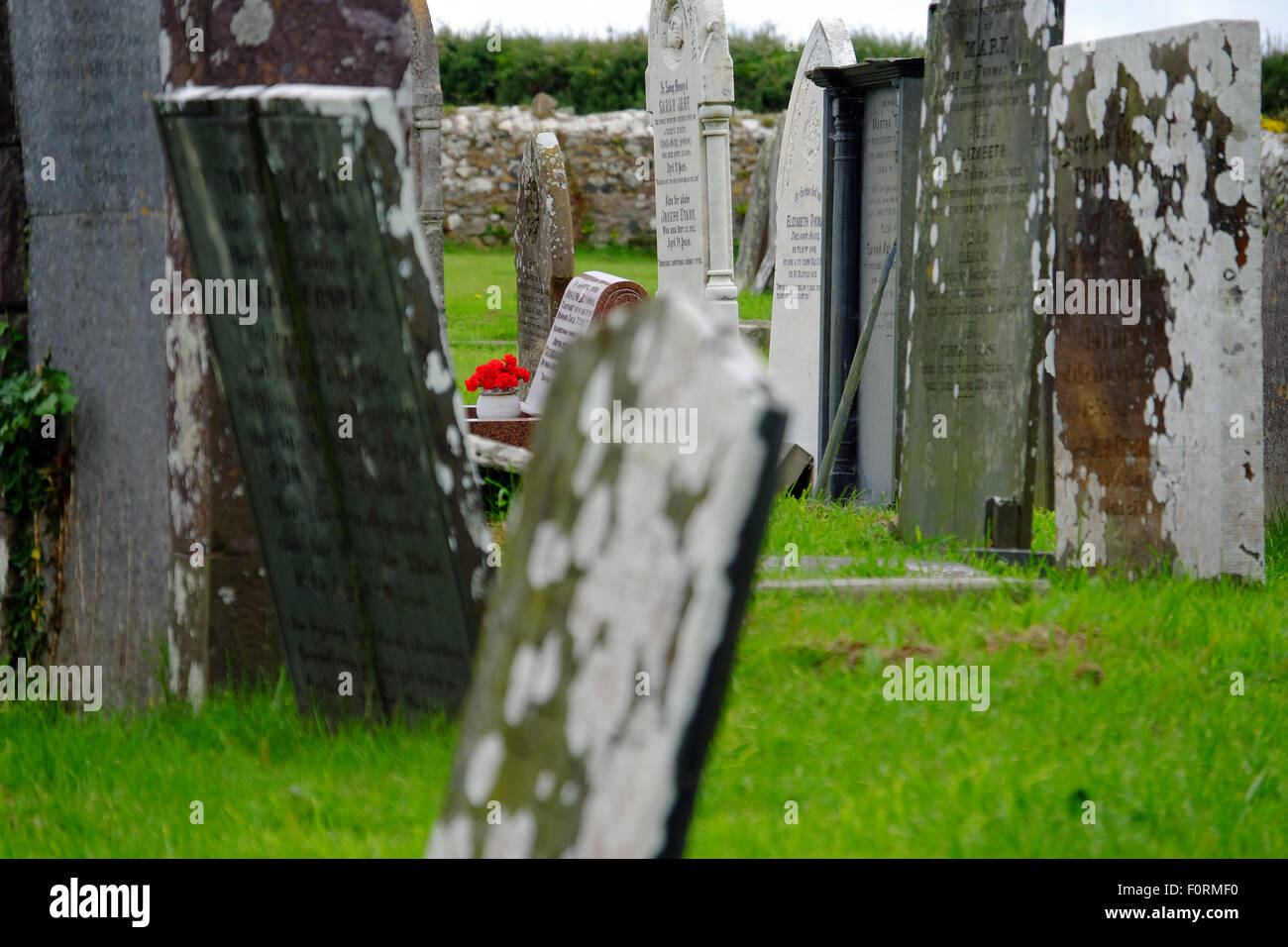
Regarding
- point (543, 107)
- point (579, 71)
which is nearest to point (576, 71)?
point (579, 71)

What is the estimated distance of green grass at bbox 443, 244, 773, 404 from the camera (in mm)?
16172

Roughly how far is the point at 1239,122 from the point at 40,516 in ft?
14.5

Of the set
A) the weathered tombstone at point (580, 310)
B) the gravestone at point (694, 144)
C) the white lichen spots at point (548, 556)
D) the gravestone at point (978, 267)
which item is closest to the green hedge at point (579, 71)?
the gravestone at point (694, 144)

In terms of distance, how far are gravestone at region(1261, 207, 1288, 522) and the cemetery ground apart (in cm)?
227

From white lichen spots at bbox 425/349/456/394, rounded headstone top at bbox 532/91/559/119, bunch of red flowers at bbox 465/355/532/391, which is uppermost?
rounded headstone top at bbox 532/91/559/119

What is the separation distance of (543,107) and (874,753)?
25.3 m

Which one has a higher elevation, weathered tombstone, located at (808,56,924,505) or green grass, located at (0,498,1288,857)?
weathered tombstone, located at (808,56,924,505)

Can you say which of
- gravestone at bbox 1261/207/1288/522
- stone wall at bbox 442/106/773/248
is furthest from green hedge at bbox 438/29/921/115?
gravestone at bbox 1261/207/1288/522

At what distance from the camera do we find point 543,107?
90.4 ft

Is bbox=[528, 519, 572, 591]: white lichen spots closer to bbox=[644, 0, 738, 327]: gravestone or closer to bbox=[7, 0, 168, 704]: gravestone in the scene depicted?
bbox=[7, 0, 168, 704]: gravestone

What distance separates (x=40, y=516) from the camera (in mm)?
5301

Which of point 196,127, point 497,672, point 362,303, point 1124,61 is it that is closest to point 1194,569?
point 1124,61

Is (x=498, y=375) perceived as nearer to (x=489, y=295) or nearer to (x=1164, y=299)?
(x=1164, y=299)
